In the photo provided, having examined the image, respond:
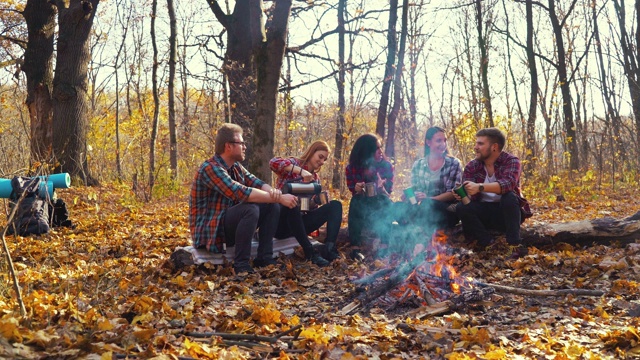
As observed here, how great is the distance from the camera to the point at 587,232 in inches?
224

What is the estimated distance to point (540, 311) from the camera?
374cm

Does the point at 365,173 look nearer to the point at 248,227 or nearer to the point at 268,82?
the point at 248,227

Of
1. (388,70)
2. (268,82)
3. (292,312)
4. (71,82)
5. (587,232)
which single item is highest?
(388,70)

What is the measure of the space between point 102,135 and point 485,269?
17.3 metres

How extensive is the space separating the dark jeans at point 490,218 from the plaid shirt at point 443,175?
18.5 inches

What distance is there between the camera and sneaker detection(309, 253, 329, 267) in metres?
5.42

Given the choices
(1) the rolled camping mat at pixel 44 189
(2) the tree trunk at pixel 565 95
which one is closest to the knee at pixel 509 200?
(1) the rolled camping mat at pixel 44 189

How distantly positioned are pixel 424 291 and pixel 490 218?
2.16 m

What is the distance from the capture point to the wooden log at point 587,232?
5621 mm

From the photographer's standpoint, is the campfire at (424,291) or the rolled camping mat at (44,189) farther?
the rolled camping mat at (44,189)

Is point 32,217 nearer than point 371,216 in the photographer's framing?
No

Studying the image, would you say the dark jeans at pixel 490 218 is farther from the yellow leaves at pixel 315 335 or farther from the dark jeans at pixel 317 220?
the yellow leaves at pixel 315 335

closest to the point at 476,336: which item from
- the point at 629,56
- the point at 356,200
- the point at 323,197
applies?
the point at 323,197

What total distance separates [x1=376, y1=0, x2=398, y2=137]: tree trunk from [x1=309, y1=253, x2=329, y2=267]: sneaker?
7525 mm
